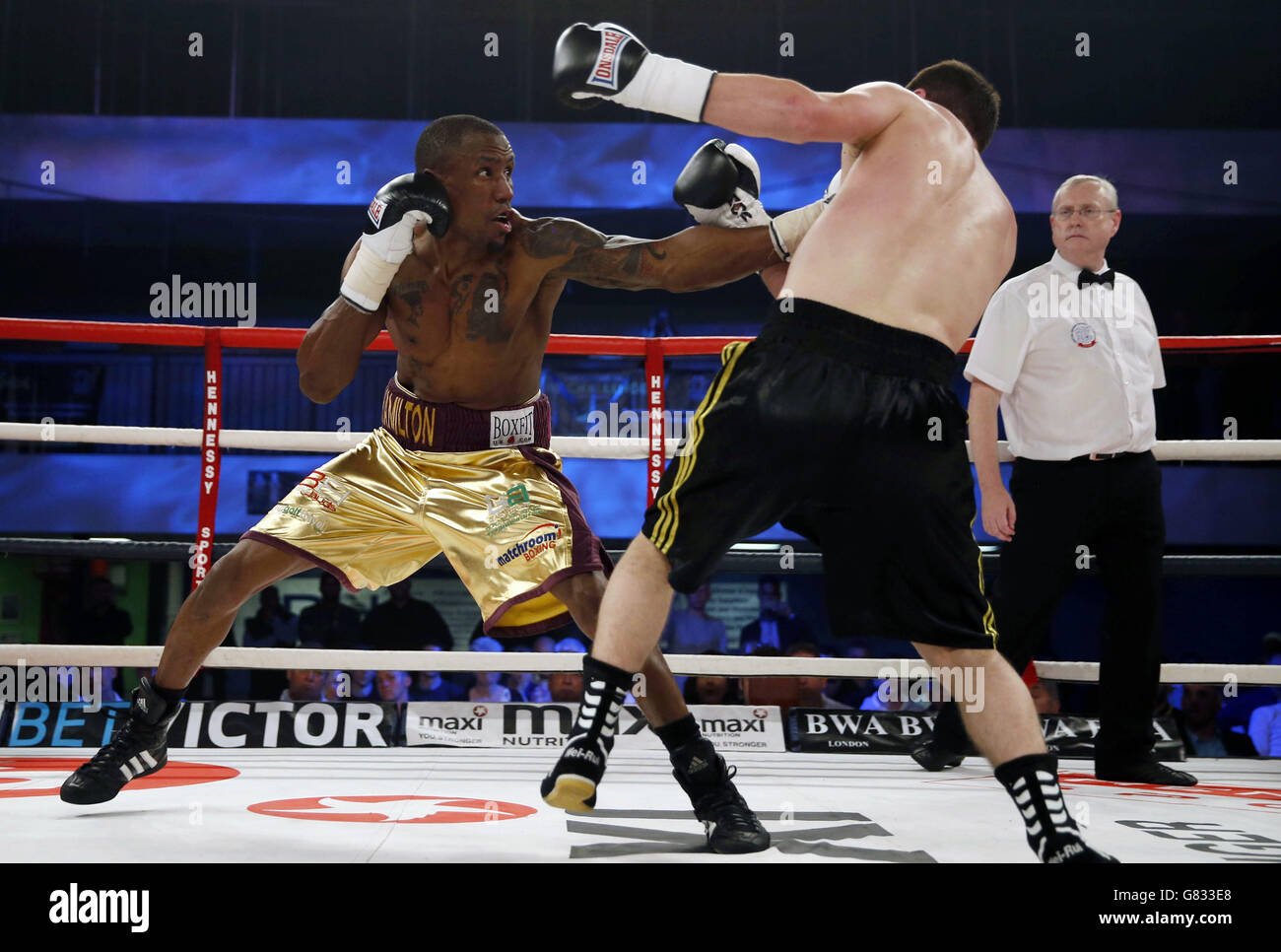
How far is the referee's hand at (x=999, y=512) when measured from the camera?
2281 millimetres

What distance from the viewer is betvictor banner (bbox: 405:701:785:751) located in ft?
8.79

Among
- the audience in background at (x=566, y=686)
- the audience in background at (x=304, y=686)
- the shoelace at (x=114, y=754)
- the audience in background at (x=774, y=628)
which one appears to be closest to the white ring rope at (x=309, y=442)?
the shoelace at (x=114, y=754)

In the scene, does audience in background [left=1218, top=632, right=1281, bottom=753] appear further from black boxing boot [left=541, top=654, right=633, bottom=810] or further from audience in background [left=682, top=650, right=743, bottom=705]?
black boxing boot [left=541, top=654, right=633, bottom=810]

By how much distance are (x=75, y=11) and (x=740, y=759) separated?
25.3 ft

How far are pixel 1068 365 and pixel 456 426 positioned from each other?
4.19 feet

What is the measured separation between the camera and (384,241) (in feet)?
5.68

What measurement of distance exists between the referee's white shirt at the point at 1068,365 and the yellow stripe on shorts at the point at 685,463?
1.03 metres

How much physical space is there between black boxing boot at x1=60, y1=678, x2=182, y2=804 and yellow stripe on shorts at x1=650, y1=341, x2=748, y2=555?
93 cm

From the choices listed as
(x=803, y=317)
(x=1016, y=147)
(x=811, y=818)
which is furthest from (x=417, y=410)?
(x=1016, y=147)

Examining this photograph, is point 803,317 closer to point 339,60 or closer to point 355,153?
point 355,153

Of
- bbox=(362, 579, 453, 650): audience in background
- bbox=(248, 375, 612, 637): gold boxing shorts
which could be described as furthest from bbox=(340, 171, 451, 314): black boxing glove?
bbox=(362, 579, 453, 650): audience in background

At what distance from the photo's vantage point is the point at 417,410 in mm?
1864

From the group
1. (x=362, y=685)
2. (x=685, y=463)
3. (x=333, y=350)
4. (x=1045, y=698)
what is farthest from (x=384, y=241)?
(x=362, y=685)

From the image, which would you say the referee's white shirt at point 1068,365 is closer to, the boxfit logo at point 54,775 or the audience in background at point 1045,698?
the audience in background at point 1045,698
